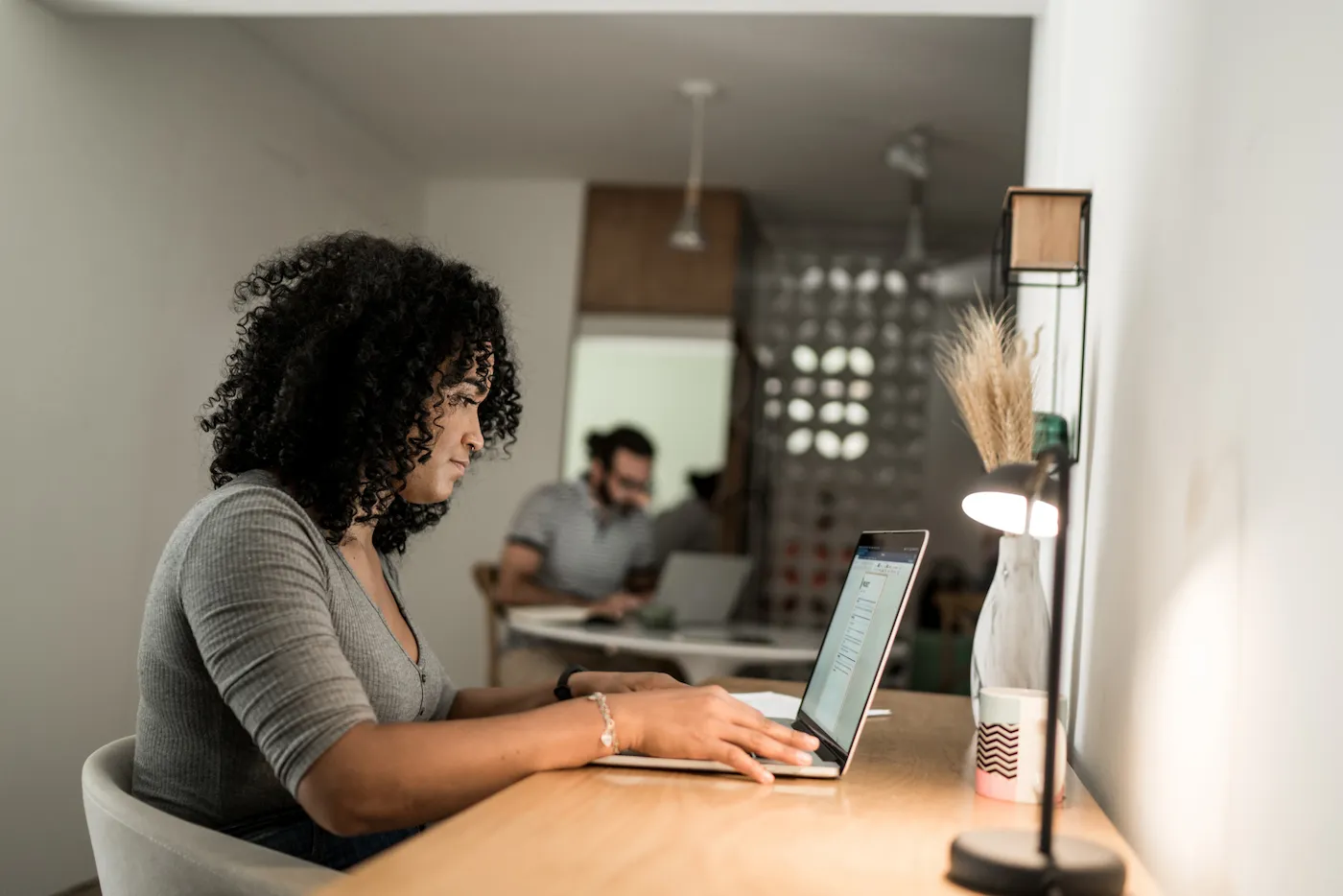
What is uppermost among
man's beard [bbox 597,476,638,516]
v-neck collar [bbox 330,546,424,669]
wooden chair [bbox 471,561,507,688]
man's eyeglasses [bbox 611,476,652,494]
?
man's eyeglasses [bbox 611,476,652,494]

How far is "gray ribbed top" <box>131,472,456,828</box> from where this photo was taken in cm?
113

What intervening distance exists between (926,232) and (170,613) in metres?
5.72

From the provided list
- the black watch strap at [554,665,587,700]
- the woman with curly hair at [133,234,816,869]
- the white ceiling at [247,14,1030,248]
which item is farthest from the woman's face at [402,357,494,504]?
the white ceiling at [247,14,1030,248]

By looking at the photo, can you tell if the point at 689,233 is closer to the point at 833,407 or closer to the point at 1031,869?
the point at 833,407

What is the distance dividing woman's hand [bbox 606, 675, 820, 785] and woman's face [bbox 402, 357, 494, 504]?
1.28 feet

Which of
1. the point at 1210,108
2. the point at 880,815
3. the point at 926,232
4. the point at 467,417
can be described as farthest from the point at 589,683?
the point at 926,232

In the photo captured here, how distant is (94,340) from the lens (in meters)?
3.43

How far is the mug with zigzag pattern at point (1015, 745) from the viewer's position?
127 cm

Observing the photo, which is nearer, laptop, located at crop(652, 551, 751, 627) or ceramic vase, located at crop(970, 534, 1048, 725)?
ceramic vase, located at crop(970, 534, 1048, 725)

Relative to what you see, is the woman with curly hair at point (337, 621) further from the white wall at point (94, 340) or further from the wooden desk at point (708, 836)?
the white wall at point (94, 340)

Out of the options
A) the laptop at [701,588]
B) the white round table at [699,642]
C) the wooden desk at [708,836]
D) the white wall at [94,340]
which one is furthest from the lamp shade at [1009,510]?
the laptop at [701,588]

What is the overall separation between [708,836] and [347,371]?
70cm

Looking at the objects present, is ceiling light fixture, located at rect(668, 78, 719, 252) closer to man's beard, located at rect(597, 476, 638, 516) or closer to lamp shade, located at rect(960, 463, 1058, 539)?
man's beard, located at rect(597, 476, 638, 516)

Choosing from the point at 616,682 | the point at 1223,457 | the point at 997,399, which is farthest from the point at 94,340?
the point at 1223,457
